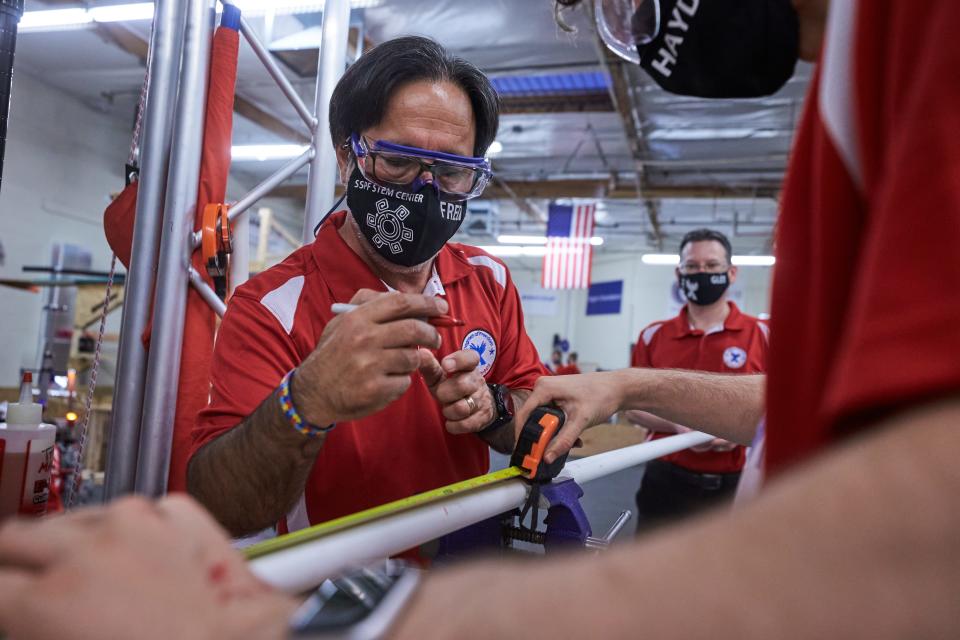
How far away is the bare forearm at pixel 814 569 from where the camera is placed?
33 centimetres

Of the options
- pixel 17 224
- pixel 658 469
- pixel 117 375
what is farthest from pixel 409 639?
pixel 17 224

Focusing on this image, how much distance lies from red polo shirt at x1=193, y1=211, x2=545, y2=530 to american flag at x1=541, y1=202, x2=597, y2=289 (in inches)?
433

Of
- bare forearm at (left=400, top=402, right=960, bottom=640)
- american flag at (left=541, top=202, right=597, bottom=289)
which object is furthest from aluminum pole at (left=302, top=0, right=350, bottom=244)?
american flag at (left=541, top=202, right=597, bottom=289)

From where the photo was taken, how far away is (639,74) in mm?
8094

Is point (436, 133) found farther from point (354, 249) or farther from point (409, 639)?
point (409, 639)

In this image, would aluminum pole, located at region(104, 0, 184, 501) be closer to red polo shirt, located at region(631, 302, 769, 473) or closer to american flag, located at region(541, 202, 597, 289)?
red polo shirt, located at region(631, 302, 769, 473)

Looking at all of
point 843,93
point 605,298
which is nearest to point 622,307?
point 605,298

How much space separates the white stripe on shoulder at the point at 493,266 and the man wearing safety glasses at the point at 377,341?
0.09 ft

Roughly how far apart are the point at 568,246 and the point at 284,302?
12.0m

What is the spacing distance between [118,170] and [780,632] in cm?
1367

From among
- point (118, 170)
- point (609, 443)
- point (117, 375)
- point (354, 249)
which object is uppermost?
point (118, 170)

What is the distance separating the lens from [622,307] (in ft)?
68.9

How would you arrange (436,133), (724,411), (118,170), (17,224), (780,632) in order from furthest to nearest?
(118,170) → (17,224) → (436,133) → (724,411) → (780,632)

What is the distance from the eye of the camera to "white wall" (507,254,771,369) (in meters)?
19.9
